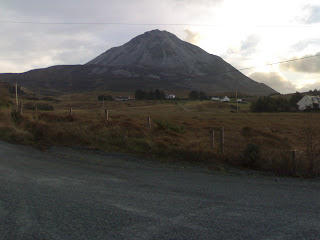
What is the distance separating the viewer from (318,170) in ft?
29.1

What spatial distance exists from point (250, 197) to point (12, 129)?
17823mm

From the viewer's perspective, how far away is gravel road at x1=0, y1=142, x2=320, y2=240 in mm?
4375

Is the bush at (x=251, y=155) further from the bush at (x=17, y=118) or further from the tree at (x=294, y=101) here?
the tree at (x=294, y=101)

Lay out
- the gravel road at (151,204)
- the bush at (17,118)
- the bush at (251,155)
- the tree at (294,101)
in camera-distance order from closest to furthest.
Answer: the gravel road at (151,204)
the bush at (251,155)
the bush at (17,118)
the tree at (294,101)

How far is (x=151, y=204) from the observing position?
5.69 meters

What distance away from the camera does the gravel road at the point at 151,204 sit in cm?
438

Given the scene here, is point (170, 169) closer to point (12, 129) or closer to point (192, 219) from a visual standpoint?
point (192, 219)

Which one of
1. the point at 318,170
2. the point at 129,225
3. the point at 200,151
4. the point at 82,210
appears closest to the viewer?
the point at 129,225

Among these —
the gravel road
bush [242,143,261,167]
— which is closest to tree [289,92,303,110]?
bush [242,143,261,167]

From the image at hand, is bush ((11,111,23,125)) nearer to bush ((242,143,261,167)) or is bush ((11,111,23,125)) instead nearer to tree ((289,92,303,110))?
bush ((242,143,261,167))

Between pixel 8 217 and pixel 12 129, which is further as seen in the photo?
pixel 12 129

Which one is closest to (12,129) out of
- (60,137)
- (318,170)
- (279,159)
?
(60,137)

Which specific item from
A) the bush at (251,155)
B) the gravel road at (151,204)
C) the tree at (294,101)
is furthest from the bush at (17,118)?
the tree at (294,101)

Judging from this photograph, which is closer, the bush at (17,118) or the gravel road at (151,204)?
the gravel road at (151,204)
